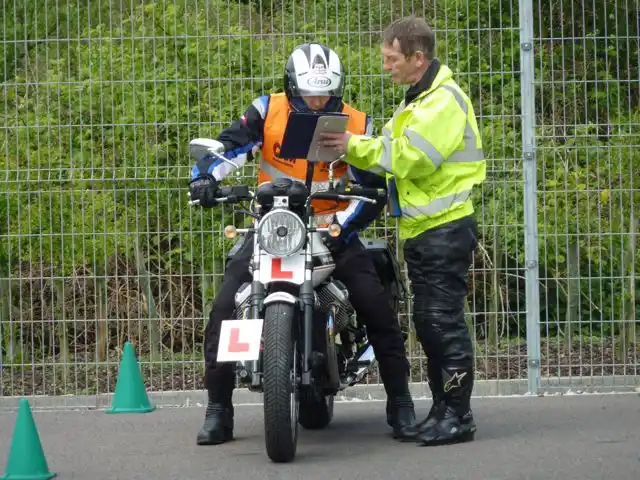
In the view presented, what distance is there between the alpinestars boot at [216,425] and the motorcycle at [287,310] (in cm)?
49

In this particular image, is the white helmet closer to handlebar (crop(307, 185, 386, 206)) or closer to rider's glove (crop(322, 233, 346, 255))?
handlebar (crop(307, 185, 386, 206))

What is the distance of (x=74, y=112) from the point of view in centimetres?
969

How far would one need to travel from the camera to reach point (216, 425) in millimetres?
7734

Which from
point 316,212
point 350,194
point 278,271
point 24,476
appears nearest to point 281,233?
point 278,271

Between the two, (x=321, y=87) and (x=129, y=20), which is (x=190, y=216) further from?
(x=321, y=87)

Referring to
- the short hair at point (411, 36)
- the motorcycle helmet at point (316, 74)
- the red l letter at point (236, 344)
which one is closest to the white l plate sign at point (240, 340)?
the red l letter at point (236, 344)

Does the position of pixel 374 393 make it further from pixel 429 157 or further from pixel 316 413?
pixel 429 157

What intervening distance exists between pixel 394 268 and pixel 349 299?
42 cm

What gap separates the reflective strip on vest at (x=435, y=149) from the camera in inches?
287

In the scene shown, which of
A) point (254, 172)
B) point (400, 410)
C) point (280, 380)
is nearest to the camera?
point (280, 380)

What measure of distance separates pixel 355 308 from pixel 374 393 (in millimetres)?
2089

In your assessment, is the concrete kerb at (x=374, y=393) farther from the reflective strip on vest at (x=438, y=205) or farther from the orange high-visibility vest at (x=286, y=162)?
the reflective strip on vest at (x=438, y=205)

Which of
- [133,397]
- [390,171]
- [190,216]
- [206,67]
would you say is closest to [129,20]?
[206,67]

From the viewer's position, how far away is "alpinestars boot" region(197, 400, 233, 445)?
7.73 meters
